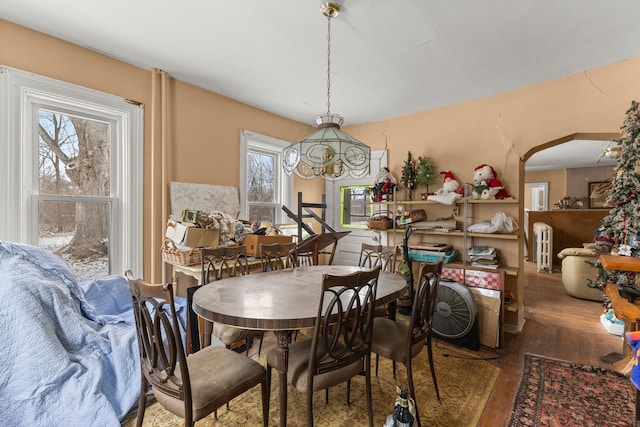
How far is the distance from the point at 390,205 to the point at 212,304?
3.03m

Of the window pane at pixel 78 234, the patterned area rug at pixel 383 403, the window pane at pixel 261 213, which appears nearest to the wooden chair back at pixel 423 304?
the patterned area rug at pixel 383 403

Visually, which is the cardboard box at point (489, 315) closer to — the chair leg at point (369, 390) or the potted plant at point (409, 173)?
the potted plant at point (409, 173)

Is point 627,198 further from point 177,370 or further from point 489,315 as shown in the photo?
point 177,370

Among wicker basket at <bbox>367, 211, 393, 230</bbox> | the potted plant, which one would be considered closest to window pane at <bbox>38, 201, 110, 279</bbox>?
wicker basket at <bbox>367, 211, 393, 230</bbox>

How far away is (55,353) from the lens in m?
1.64

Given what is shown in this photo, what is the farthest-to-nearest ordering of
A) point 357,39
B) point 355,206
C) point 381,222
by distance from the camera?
point 355,206, point 381,222, point 357,39

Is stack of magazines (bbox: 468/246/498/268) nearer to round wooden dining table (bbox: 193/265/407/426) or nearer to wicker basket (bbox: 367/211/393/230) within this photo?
wicker basket (bbox: 367/211/393/230)

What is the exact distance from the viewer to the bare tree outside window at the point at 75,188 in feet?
7.70

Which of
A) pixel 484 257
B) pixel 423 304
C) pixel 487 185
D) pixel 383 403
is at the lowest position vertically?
pixel 383 403

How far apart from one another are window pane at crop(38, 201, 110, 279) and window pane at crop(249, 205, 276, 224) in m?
1.56

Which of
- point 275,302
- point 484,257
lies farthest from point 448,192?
point 275,302

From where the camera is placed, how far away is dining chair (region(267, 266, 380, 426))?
1458 mm

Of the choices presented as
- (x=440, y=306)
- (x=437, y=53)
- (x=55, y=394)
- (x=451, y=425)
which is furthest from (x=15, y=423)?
(x=437, y=53)

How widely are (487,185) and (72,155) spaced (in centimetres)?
387
